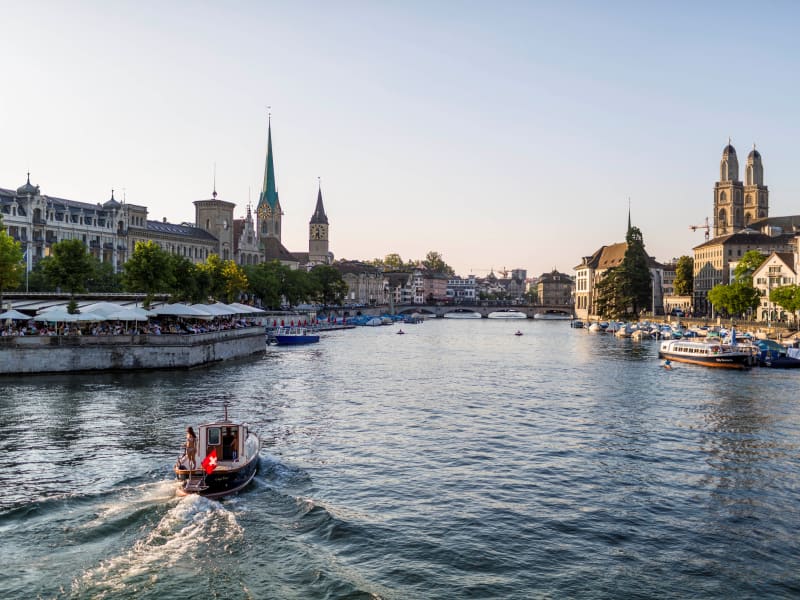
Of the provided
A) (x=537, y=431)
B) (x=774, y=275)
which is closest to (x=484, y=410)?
(x=537, y=431)

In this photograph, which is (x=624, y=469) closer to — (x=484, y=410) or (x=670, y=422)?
(x=670, y=422)

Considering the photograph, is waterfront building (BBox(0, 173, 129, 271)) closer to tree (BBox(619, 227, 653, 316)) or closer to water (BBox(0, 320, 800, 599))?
water (BBox(0, 320, 800, 599))

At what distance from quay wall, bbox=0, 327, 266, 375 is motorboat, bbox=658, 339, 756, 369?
42.9 m

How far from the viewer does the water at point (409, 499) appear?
17062mm

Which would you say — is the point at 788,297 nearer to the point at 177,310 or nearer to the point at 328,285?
the point at 177,310

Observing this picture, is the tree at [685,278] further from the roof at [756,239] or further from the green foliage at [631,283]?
the green foliage at [631,283]

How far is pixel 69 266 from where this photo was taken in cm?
6003

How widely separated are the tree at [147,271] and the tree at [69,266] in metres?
3.58

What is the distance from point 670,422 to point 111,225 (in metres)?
109

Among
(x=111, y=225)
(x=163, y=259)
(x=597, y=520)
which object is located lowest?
(x=597, y=520)

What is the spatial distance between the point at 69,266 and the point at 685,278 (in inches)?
6113

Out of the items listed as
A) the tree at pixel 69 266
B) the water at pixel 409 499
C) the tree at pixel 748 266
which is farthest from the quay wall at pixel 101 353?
the tree at pixel 748 266

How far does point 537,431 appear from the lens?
34281mm

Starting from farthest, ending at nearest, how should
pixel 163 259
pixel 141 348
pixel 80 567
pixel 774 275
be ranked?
pixel 774 275 < pixel 163 259 < pixel 141 348 < pixel 80 567
